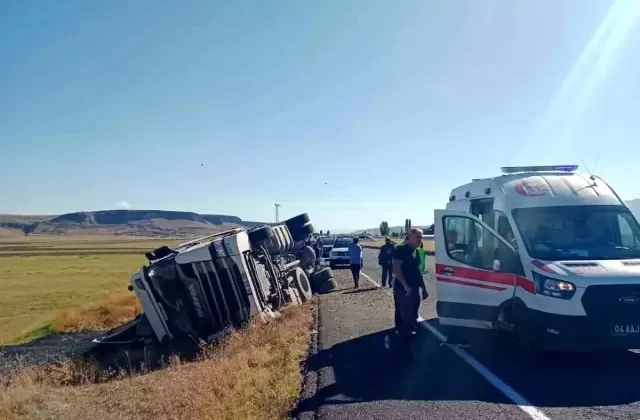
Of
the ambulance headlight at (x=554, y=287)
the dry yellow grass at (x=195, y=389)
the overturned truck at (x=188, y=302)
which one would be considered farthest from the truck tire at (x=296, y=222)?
the ambulance headlight at (x=554, y=287)

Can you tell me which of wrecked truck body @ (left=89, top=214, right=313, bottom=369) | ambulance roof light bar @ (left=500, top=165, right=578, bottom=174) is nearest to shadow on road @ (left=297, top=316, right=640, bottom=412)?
ambulance roof light bar @ (left=500, top=165, right=578, bottom=174)

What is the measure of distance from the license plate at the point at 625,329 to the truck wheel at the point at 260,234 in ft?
34.1

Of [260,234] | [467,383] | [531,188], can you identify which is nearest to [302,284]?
[260,234]

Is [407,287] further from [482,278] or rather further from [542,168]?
[542,168]

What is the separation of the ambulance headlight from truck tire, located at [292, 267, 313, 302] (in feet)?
35.0

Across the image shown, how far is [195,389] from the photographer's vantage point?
7863mm

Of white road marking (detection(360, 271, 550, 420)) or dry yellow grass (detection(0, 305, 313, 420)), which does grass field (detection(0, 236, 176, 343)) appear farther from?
white road marking (detection(360, 271, 550, 420))

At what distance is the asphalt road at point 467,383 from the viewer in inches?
239

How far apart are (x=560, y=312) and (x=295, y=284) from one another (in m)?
11.0

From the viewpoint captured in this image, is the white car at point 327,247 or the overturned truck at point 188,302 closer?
the overturned truck at point 188,302

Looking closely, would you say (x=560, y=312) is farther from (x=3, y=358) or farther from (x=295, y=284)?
(x=3, y=358)

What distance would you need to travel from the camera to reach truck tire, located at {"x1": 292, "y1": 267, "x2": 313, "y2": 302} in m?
17.8

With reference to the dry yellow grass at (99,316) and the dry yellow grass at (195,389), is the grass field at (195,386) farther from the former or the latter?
the dry yellow grass at (99,316)

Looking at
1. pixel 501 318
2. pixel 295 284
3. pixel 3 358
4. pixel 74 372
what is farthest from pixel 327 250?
pixel 501 318
